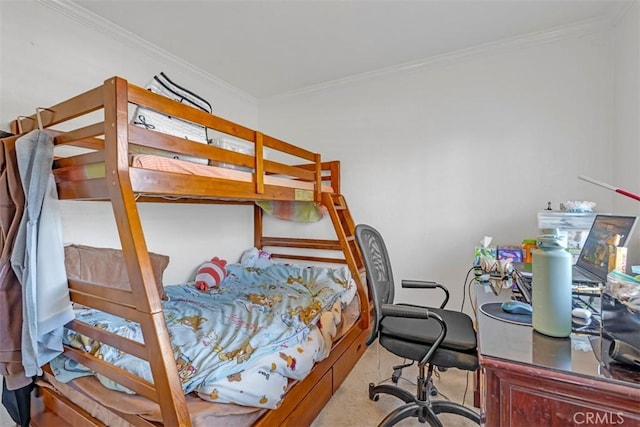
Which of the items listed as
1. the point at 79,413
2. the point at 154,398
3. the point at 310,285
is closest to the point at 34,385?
the point at 79,413

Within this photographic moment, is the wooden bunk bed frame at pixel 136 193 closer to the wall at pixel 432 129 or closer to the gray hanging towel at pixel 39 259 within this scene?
the gray hanging towel at pixel 39 259

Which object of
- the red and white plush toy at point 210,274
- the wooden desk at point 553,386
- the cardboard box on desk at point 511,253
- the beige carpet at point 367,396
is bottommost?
the beige carpet at point 367,396

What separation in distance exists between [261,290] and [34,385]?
1.46 m

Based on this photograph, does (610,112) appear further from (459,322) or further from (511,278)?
(459,322)

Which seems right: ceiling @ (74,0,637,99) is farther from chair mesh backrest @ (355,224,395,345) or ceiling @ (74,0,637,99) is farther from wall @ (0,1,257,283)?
chair mesh backrest @ (355,224,395,345)

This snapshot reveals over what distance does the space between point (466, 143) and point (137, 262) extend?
2652 mm

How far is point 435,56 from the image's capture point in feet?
8.68

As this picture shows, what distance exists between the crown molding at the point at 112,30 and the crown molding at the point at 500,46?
1.44 m

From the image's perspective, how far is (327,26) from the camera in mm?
2205

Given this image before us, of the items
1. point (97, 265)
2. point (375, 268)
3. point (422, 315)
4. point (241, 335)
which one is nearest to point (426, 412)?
point (422, 315)

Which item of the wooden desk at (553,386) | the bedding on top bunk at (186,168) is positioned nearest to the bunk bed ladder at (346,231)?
the bedding on top bunk at (186,168)

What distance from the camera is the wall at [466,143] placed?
2197 millimetres

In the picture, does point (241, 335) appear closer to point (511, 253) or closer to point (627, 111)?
point (511, 253)

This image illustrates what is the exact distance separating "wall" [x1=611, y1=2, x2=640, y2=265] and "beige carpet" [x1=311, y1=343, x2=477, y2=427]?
1.39 m
